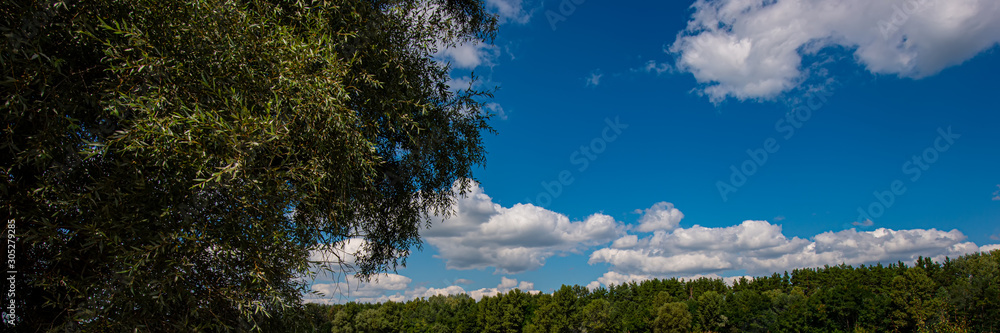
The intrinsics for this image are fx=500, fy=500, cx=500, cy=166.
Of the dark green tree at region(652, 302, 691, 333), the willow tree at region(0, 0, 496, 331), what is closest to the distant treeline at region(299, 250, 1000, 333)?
the dark green tree at region(652, 302, 691, 333)

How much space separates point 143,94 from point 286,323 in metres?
→ 4.40

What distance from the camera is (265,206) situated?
7.48 meters

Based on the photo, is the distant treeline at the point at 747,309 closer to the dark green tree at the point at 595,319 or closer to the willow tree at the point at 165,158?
the dark green tree at the point at 595,319

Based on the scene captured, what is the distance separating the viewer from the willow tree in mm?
6668

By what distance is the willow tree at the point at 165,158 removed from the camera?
6668 millimetres

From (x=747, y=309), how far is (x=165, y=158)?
130 meters

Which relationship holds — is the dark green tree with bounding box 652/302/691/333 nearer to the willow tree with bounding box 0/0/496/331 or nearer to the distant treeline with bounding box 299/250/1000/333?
the distant treeline with bounding box 299/250/1000/333

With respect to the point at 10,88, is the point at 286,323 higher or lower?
lower

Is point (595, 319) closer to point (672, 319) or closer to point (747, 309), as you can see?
point (672, 319)

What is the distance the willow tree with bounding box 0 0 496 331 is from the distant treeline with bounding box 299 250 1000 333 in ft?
322

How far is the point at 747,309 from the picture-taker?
116312 mm

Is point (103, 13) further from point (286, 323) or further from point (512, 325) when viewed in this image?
point (512, 325)

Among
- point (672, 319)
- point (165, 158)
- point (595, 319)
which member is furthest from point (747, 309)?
point (165, 158)

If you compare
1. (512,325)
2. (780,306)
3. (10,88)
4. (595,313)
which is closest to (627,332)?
(595,313)
